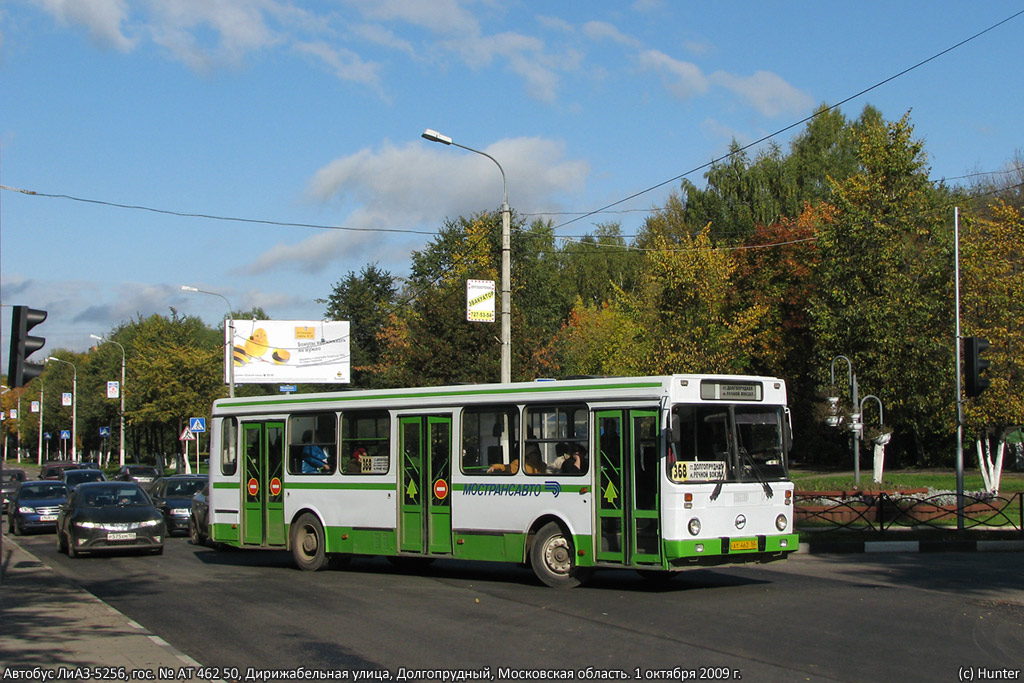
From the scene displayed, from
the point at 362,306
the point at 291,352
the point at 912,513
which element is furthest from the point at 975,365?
the point at 362,306

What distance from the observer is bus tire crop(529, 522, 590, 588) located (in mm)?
14438

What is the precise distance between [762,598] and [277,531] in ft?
29.2

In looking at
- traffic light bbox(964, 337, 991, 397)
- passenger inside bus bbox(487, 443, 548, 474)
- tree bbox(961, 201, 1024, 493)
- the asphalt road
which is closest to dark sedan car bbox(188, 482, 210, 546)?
the asphalt road

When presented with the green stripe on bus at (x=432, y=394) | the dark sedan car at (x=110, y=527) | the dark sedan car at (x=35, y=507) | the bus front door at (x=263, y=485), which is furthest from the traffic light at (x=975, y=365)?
the dark sedan car at (x=35, y=507)

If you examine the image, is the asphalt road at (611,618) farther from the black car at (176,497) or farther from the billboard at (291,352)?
the billboard at (291,352)

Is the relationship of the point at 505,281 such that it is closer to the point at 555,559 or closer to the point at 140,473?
the point at 555,559

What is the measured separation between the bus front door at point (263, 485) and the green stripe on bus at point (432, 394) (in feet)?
1.45

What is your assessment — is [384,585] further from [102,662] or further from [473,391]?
[102,662]

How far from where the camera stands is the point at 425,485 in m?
16.2

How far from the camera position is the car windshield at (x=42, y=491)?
98.2 ft

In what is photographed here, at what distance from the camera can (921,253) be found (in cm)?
3959

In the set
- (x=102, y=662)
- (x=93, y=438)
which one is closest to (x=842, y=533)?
(x=102, y=662)

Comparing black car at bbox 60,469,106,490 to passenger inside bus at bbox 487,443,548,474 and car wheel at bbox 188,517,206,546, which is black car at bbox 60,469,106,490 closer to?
car wheel at bbox 188,517,206,546

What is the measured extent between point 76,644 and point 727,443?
808 centimetres
